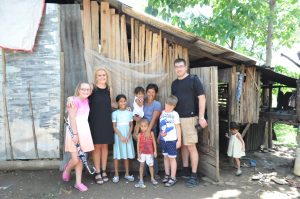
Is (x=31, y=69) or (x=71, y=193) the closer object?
(x=71, y=193)

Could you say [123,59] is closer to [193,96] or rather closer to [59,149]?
[193,96]

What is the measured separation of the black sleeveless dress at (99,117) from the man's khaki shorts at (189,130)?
1344 mm

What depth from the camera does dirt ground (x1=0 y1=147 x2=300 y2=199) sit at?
4531mm

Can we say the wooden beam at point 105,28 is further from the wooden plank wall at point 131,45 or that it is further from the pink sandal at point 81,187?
the pink sandal at point 81,187

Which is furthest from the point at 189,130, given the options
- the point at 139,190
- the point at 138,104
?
the point at 139,190

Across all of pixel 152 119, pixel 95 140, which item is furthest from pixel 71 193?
pixel 152 119

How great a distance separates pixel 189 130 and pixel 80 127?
1.88m

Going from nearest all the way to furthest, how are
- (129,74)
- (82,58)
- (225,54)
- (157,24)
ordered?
(157,24), (82,58), (129,74), (225,54)

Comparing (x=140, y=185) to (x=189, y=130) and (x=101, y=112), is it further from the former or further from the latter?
(x=101, y=112)

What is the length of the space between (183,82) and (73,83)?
2.14 metres

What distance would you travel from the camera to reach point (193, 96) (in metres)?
4.91

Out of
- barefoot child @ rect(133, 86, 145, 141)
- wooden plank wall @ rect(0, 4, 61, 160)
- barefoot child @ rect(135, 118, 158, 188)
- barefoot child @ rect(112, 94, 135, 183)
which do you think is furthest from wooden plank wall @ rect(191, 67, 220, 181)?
wooden plank wall @ rect(0, 4, 61, 160)

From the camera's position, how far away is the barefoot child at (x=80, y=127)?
14.7 ft

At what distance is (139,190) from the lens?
4738 millimetres
